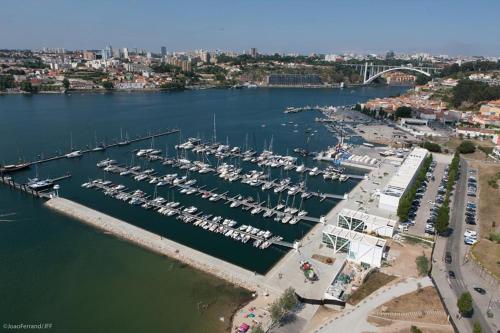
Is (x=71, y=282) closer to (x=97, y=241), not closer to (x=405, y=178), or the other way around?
(x=97, y=241)

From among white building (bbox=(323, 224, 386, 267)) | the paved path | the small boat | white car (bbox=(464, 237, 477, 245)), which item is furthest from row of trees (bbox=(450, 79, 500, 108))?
the small boat

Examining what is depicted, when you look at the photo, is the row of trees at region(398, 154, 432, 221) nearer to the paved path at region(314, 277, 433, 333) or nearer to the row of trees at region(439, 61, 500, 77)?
the paved path at region(314, 277, 433, 333)

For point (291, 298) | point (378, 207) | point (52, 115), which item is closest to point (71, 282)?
point (291, 298)

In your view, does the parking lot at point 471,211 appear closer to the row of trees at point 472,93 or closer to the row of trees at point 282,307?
the row of trees at point 282,307

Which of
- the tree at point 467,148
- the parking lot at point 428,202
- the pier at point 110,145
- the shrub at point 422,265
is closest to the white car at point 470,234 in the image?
the parking lot at point 428,202

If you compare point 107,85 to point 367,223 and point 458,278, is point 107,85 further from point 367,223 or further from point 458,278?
point 458,278
